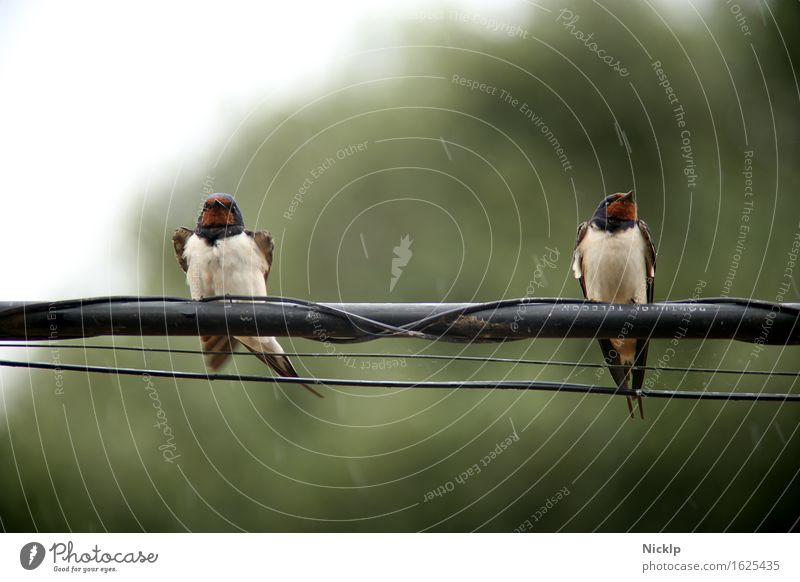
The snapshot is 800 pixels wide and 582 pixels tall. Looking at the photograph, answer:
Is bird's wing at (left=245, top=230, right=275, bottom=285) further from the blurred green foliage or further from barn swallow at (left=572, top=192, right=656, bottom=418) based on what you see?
the blurred green foliage

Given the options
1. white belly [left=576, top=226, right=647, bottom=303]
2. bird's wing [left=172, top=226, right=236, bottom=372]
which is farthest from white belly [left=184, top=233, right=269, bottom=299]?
white belly [left=576, top=226, right=647, bottom=303]

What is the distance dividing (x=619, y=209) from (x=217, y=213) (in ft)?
9.34

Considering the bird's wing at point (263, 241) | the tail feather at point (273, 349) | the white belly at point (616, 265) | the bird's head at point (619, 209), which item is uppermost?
the bird's head at point (619, 209)

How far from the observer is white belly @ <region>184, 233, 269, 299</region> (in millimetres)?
6047

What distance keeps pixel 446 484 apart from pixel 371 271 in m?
4.23

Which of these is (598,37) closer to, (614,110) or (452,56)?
(614,110)

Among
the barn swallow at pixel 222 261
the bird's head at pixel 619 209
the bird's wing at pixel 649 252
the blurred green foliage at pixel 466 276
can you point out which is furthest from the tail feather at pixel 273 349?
the blurred green foliage at pixel 466 276

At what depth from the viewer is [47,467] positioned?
685 inches

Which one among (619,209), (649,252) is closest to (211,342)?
(619,209)

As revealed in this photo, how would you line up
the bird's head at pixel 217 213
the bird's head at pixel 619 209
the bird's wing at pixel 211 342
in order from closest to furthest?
the bird's wing at pixel 211 342
the bird's head at pixel 217 213
the bird's head at pixel 619 209

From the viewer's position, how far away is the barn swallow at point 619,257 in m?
6.28

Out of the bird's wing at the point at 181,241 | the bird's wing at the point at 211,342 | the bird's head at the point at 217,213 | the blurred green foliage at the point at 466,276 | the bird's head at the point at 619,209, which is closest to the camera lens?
the bird's wing at the point at 211,342

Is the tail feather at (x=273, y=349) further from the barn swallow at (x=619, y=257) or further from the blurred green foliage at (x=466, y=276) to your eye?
the blurred green foliage at (x=466, y=276)
